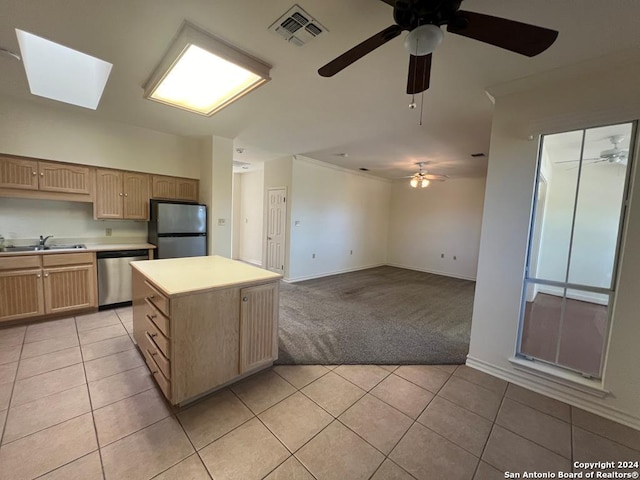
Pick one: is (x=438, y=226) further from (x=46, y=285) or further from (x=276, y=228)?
(x=46, y=285)

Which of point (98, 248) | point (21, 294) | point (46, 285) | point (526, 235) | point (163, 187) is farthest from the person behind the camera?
point (163, 187)

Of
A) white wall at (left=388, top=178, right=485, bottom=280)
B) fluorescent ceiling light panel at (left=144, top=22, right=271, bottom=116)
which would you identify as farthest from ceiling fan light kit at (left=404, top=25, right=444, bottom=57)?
white wall at (left=388, top=178, right=485, bottom=280)

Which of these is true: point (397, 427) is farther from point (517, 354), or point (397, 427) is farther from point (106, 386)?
point (106, 386)

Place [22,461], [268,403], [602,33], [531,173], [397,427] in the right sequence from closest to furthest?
[22,461] < [602,33] < [397,427] < [268,403] < [531,173]

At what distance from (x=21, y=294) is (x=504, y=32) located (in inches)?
191

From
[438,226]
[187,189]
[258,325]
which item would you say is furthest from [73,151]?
[438,226]

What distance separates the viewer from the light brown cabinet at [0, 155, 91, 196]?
2943 millimetres

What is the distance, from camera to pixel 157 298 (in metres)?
1.89

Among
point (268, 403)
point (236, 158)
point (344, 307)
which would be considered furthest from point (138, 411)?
point (236, 158)

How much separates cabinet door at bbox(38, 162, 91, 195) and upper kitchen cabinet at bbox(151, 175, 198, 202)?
0.76 m

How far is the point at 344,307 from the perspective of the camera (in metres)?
4.02

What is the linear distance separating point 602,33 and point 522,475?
105 inches

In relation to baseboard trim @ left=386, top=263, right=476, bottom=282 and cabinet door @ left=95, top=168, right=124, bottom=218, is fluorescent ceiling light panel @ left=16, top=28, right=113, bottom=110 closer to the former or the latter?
cabinet door @ left=95, top=168, right=124, bottom=218

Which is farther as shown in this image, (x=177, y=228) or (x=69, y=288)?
(x=177, y=228)
